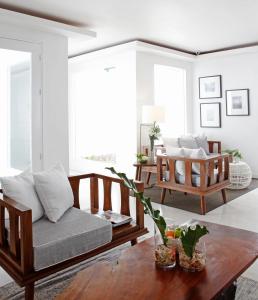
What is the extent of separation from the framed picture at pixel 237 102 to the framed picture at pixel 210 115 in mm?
227

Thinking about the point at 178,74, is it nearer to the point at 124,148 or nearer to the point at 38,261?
the point at 124,148

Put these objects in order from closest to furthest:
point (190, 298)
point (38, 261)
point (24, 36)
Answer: point (190, 298) → point (38, 261) → point (24, 36)

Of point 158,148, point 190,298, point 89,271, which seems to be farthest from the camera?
point 158,148

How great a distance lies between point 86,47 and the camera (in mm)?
6047

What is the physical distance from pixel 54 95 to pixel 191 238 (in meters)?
3.47

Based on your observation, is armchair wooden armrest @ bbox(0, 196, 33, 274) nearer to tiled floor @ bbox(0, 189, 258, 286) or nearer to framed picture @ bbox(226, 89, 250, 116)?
tiled floor @ bbox(0, 189, 258, 286)

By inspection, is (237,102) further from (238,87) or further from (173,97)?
(173,97)

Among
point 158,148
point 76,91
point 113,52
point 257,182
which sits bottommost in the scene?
point 257,182

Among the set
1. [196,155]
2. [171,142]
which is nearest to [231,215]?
[196,155]

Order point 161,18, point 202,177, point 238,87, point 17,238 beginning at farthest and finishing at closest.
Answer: point 238,87 < point 161,18 < point 202,177 < point 17,238

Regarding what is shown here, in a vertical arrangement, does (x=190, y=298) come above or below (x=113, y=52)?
below

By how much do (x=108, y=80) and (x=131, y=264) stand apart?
5.47 m

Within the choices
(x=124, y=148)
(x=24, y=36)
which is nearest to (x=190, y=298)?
(x=24, y=36)

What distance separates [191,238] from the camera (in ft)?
5.11
